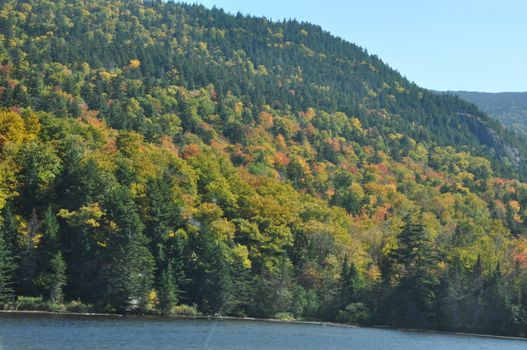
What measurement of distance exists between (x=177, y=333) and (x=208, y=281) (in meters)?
33.2

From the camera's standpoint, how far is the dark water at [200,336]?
255ft

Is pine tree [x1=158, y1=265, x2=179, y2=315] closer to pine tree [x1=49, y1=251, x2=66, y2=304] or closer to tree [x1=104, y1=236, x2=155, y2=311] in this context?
tree [x1=104, y1=236, x2=155, y2=311]

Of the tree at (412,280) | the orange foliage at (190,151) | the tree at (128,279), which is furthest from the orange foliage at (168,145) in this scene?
the tree at (128,279)

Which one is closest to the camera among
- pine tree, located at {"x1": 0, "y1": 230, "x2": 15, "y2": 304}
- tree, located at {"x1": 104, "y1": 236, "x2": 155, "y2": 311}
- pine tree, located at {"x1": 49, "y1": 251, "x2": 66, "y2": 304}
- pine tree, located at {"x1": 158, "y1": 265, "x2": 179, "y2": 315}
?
pine tree, located at {"x1": 0, "y1": 230, "x2": 15, "y2": 304}

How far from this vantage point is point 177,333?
9244cm

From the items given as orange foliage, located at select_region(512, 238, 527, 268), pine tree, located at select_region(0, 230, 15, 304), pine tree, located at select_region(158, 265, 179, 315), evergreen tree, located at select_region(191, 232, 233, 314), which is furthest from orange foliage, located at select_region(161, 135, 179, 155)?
pine tree, located at select_region(0, 230, 15, 304)

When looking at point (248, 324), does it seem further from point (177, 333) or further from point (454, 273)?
point (454, 273)

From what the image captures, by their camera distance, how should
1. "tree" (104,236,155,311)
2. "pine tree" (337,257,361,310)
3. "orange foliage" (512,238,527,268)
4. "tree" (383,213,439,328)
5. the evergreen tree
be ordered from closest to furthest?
"tree" (104,236,155,311) < the evergreen tree < "tree" (383,213,439,328) < "pine tree" (337,257,361,310) < "orange foliage" (512,238,527,268)

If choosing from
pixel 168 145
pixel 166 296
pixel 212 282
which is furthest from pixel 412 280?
pixel 168 145

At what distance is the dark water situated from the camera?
77625 millimetres

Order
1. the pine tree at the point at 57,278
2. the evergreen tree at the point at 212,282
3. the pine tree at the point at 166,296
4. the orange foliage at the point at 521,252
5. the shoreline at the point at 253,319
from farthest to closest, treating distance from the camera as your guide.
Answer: the orange foliage at the point at 521,252 → the evergreen tree at the point at 212,282 → the pine tree at the point at 166,296 → the pine tree at the point at 57,278 → the shoreline at the point at 253,319

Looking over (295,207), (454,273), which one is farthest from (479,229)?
(454,273)

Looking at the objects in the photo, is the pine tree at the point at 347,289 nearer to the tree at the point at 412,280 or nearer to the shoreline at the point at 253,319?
the shoreline at the point at 253,319

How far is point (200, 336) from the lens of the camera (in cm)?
9181
